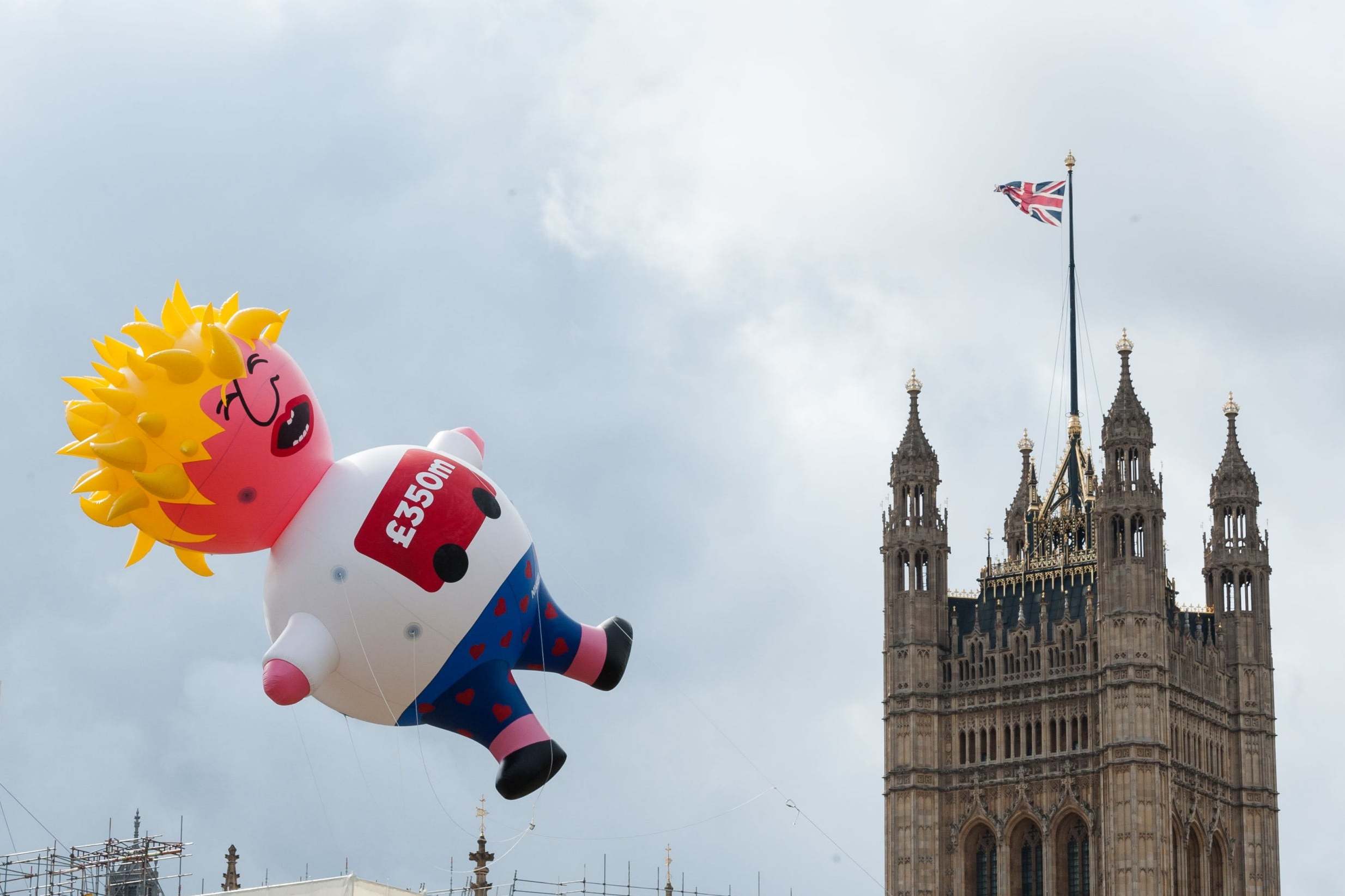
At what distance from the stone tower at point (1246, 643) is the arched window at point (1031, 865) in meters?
8.43

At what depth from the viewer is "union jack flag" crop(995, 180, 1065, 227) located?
12862cm

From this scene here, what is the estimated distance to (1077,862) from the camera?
407ft

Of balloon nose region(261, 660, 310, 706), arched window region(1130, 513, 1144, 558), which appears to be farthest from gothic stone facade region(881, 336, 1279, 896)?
balloon nose region(261, 660, 310, 706)

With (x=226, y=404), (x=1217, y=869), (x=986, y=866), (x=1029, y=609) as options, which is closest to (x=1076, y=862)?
(x=986, y=866)

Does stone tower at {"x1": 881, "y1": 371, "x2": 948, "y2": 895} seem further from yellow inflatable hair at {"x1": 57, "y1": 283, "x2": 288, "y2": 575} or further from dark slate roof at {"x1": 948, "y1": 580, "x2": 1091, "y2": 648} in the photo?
yellow inflatable hair at {"x1": 57, "y1": 283, "x2": 288, "y2": 575}

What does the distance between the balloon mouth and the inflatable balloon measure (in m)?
0.03

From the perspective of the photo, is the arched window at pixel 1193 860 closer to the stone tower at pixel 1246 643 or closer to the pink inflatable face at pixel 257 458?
the stone tower at pixel 1246 643

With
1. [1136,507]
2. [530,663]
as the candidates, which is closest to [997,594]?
[1136,507]

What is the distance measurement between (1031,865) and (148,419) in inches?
3198

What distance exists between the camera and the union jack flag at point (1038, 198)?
128625 millimetres

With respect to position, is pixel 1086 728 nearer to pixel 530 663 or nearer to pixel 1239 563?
pixel 1239 563

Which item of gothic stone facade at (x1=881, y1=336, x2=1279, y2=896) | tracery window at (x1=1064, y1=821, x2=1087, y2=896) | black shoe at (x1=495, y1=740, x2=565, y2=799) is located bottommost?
black shoe at (x1=495, y1=740, x2=565, y2=799)

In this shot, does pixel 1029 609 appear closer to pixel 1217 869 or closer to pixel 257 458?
pixel 1217 869

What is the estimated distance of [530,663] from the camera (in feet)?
177
